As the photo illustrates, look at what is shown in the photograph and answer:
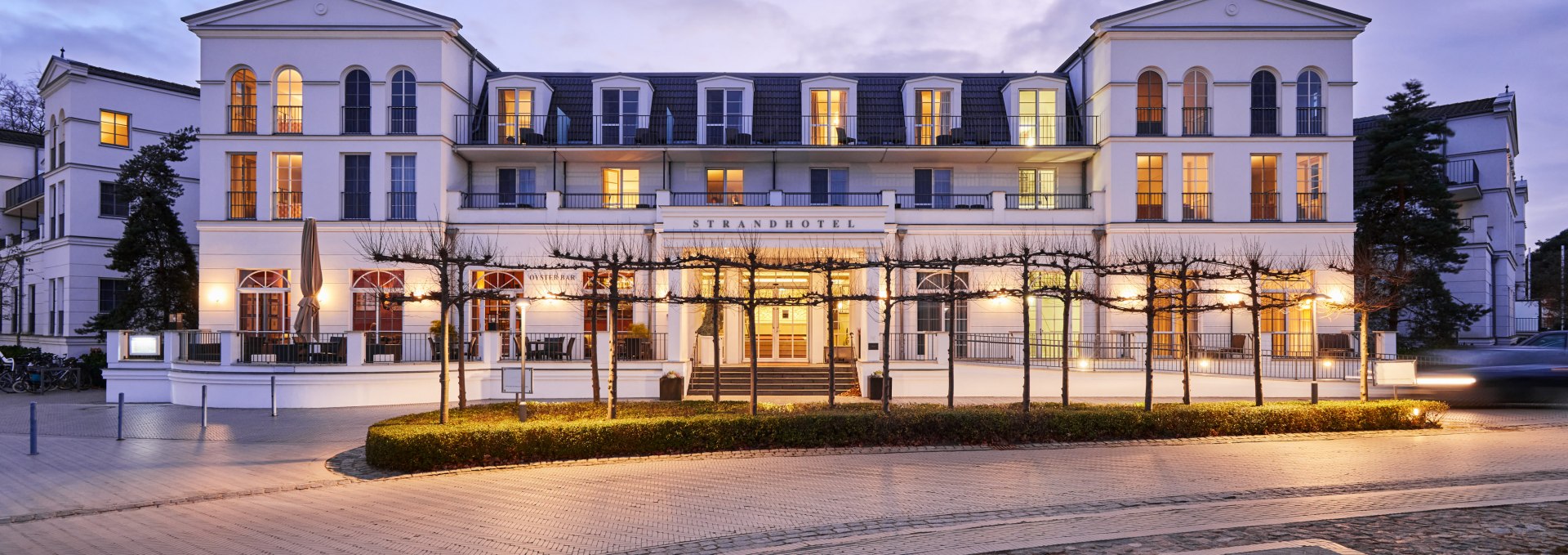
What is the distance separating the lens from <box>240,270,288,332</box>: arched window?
25578 millimetres

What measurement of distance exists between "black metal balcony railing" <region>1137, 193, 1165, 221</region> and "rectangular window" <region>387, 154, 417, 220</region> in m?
21.2

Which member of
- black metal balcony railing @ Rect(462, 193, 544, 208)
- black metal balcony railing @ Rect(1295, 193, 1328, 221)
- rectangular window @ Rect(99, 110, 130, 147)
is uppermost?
rectangular window @ Rect(99, 110, 130, 147)

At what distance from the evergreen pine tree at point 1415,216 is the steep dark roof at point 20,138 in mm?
55963

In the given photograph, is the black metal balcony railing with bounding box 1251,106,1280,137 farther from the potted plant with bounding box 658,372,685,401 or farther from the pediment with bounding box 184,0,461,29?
the pediment with bounding box 184,0,461,29

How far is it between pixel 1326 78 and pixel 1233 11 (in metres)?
3.35

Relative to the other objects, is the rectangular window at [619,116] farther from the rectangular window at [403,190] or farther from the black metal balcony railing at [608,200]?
the rectangular window at [403,190]

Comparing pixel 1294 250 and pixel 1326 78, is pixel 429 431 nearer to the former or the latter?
pixel 1294 250

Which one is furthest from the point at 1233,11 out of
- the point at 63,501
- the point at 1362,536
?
the point at 63,501

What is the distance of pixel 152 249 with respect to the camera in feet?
92.2

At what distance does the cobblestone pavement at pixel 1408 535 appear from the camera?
300 inches

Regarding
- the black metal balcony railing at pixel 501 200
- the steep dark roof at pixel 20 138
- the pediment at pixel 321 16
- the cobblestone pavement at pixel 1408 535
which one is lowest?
the cobblestone pavement at pixel 1408 535

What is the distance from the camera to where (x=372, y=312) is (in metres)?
25.7

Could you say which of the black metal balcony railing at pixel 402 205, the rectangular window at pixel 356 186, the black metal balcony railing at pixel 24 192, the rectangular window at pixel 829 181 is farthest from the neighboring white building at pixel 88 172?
the rectangular window at pixel 829 181

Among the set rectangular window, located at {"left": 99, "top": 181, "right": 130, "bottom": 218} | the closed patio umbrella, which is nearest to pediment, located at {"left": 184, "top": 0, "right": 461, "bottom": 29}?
the closed patio umbrella
